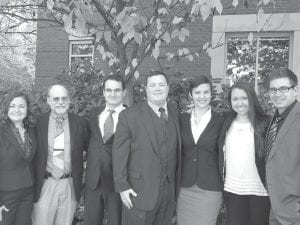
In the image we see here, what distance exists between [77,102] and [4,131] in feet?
5.97

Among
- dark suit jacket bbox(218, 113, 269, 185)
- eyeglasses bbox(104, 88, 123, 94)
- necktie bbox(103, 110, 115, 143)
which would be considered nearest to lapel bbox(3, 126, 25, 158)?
necktie bbox(103, 110, 115, 143)

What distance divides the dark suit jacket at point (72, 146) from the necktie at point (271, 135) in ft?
6.61

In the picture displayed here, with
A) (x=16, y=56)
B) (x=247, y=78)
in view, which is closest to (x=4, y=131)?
(x=247, y=78)

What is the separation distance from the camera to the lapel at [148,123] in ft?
13.4

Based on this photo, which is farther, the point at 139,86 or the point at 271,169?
the point at 139,86

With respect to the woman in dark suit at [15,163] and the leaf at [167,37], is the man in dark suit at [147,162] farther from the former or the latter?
the woman in dark suit at [15,163]

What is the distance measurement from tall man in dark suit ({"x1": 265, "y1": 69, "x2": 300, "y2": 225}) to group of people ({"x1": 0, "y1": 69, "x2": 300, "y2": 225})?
0.06ft

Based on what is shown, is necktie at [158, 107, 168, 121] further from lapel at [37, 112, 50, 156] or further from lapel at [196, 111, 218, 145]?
lapel at [37, 112, 50, 156]

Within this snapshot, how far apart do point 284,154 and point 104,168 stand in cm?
188

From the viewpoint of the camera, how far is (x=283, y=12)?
29.9 ft

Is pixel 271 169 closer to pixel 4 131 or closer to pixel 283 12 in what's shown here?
pixel 4 131

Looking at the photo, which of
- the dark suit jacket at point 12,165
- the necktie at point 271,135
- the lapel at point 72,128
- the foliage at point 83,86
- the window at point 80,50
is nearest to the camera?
the necktie at point 271,135

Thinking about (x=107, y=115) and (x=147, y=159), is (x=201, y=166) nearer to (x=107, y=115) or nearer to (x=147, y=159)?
(x=147, y=159)

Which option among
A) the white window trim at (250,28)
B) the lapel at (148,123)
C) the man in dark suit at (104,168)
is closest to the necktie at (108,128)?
the man in dark suit at (104,168)
